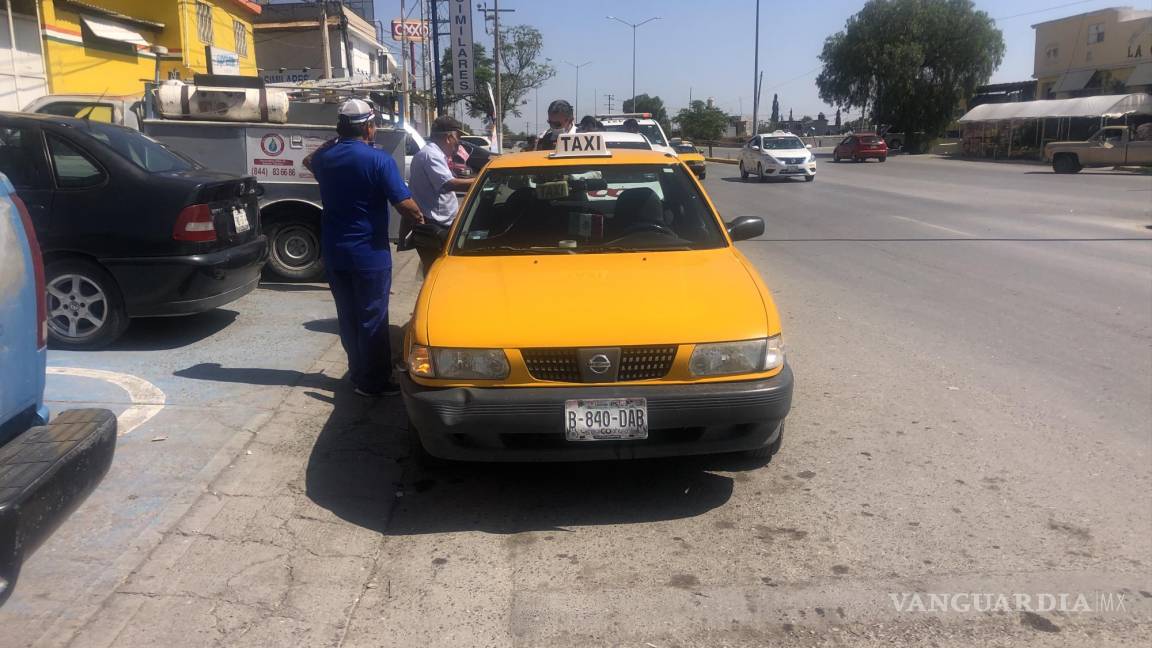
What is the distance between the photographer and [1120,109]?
4028 cm

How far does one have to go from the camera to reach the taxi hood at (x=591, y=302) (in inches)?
161

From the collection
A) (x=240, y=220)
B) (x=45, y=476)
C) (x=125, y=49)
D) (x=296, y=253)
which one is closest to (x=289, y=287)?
(x=296, y=253)

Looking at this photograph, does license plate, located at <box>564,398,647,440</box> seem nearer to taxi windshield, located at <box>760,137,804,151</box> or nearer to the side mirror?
the side mirror

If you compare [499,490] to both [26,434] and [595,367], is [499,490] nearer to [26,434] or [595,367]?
[595,367]

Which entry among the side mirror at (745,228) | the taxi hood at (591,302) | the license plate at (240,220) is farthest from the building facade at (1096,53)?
the taxi hood at (591,302)

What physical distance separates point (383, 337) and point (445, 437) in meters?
1.83

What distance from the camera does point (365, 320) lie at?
567 centimetres

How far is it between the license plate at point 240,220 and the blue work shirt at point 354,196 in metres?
1.77

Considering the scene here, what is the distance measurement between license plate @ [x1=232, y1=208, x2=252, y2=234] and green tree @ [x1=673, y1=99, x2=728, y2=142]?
5269 cm

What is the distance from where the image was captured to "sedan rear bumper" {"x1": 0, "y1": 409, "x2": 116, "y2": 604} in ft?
9.74

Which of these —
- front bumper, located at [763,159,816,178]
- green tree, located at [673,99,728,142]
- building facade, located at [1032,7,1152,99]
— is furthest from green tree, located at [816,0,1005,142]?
front bumper, located at [763,159,816,178]

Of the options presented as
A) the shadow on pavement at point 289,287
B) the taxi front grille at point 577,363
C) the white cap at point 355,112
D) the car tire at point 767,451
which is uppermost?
the white cap at point 355,112

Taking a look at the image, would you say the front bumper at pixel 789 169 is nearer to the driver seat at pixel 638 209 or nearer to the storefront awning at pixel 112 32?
the storefront awning at pixel 112 32

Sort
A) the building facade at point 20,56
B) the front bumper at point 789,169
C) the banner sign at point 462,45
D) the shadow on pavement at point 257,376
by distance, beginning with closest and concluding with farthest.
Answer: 1. the shadow on pavement at point 257,376
2. the building facade at point 20,56
3. the front bumper at point 789,169
4. the banner sign at point 462,45
